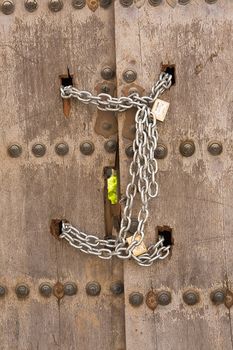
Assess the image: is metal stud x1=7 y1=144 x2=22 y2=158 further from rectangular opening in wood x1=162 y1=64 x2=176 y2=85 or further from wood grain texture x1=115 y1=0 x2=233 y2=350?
rectangular opening in wood x1=162 y1=64 x2=176 y2=85

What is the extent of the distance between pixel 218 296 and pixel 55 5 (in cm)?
73

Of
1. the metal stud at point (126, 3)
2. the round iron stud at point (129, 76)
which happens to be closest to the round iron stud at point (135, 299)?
the round iron stud at point (129, 76)

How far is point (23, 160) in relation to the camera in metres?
1.73

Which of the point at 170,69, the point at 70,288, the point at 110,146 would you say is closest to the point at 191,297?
the point at 70,288

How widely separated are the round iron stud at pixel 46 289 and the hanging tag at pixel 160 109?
0.46m

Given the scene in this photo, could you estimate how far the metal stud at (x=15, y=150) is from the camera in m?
1.72

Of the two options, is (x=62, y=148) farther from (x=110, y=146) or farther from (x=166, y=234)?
(x=166, y=234)

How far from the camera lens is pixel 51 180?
1723 mm

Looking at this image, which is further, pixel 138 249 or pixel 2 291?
pixel 2 291

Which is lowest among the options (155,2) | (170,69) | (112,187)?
(112,187)

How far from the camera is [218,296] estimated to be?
5.49 ft

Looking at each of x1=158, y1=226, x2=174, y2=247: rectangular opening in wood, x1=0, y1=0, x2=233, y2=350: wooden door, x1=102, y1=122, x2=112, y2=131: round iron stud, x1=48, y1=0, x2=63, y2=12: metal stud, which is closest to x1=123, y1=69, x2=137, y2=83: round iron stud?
x1=0, y1=0, x2=233, y2=350: wooden door

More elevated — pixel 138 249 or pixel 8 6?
pixel 8 6

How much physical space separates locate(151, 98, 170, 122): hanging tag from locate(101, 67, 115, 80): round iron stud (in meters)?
0.14
